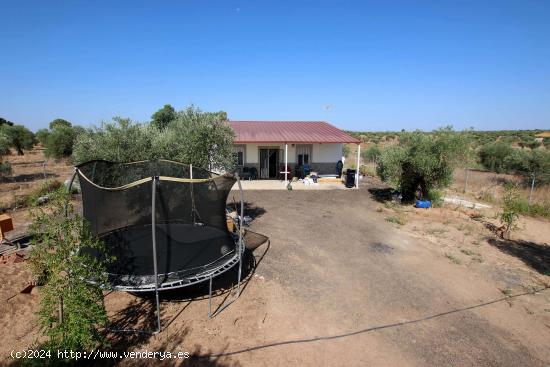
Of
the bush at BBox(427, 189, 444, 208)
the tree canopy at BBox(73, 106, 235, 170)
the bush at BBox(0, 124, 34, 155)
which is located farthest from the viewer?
the bush at BBox(0, 124, 34, 155)

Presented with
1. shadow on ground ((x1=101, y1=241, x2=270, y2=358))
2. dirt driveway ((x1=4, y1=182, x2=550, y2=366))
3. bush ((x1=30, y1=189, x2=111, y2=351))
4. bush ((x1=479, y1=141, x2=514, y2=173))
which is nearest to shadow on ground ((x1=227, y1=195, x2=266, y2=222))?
dirt driveway ((x1=4, y1=182, x2=550, y2=366))

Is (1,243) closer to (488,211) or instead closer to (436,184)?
(436,184)

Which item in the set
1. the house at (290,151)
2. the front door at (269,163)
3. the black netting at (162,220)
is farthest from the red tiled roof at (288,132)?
the black netting at (162,220)

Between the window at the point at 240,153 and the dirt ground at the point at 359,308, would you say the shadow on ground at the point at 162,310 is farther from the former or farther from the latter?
the window at the point at 240,153

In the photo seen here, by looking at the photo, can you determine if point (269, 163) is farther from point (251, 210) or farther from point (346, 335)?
point (346, 335)

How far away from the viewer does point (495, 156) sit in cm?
2397

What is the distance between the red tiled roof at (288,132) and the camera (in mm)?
17953

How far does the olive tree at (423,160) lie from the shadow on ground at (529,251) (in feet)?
13.0

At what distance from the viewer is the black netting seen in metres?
5.64

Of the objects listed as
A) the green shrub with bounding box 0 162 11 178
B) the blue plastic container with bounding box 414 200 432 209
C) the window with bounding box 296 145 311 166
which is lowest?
the blue plastic container with bounding box 414 200 432 209

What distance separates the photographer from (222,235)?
21.4 ft

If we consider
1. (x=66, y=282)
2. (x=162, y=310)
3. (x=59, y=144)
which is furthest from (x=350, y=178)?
(x=59, y=144)

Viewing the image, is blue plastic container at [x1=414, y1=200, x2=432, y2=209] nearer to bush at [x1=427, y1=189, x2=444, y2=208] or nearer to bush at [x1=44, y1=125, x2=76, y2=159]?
bush at [x1=427, y1=189, x2=444, y2=208]

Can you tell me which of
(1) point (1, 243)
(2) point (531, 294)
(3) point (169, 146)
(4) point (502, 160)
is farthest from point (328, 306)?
(4) point (502, 160)
